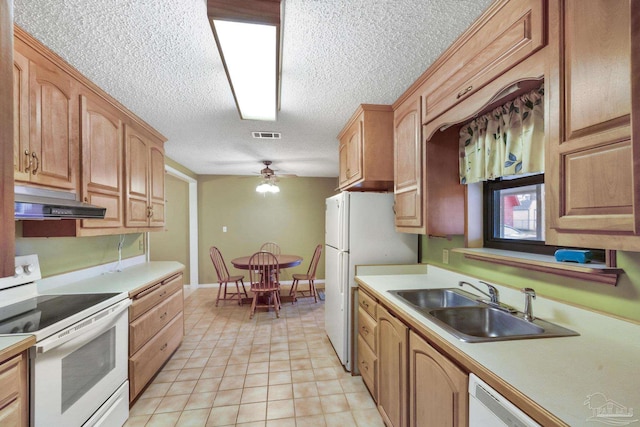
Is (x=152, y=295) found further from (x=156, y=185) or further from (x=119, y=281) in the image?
(x=156, y=185)

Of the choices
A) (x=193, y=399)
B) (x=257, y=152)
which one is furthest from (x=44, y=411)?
(x=257, y=152)

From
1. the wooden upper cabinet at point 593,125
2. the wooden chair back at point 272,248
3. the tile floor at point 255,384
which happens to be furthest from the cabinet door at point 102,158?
the wooden chair back at point 272,248

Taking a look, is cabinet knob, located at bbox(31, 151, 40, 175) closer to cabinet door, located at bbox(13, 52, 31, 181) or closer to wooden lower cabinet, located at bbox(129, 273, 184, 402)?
cabinet door, located at bbox(13, 52, 31, 181)

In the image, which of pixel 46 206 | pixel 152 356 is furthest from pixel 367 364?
pixel 46 206

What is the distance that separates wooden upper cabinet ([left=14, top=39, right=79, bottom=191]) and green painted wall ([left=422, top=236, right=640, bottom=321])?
2.63m

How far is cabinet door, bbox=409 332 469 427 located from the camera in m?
0.96

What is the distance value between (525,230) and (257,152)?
303 cm

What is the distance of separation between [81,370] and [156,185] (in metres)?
1.85

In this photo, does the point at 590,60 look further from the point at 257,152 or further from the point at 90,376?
the point at 257,152

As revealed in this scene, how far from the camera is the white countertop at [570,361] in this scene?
2.28ft

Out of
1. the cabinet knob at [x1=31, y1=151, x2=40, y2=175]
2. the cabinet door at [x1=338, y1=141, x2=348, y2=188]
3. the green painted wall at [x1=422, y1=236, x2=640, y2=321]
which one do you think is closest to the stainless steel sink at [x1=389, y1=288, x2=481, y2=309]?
the green painted wall at [x1=422, y1=236, x2=640, y2=321]

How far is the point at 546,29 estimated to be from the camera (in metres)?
0.95

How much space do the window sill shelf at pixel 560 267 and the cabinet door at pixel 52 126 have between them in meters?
2.58

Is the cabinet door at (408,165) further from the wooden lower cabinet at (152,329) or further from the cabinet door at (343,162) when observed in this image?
the wooden lower cabinet at (152,329)
